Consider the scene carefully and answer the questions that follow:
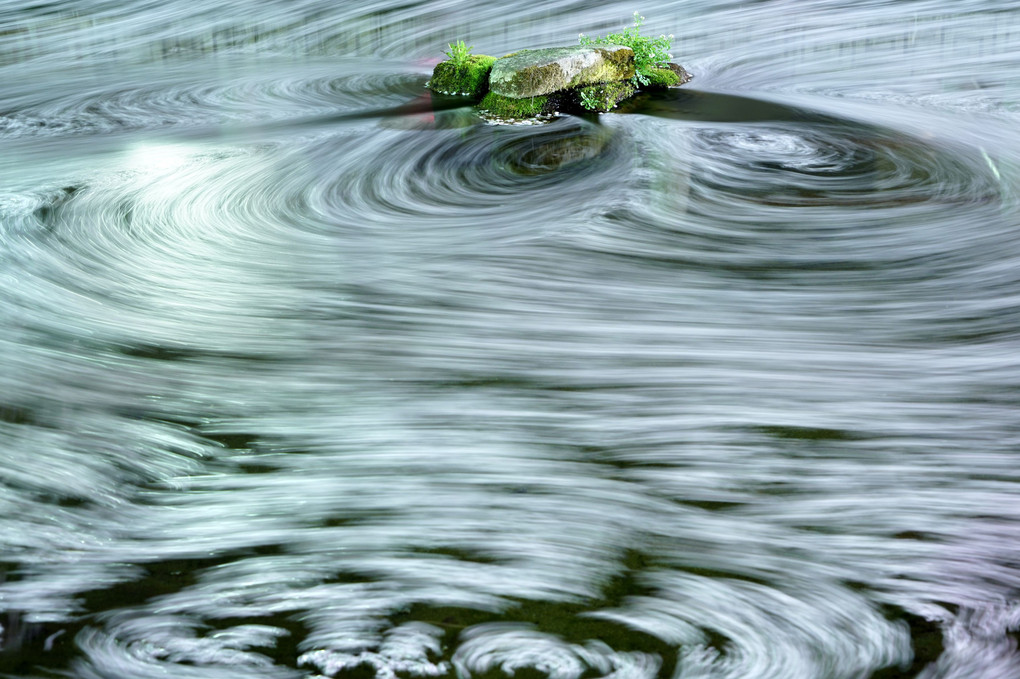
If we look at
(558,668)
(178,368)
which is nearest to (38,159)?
(178,368)

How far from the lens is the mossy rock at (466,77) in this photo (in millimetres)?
7633

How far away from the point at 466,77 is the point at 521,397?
5.07 m

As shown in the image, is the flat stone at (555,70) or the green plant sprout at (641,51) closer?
the flat stone at (555,70)

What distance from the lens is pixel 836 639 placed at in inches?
88.2

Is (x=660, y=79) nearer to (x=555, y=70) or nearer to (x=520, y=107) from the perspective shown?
(x=555, y=70)

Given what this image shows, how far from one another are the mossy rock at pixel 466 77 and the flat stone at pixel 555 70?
9.3 inches

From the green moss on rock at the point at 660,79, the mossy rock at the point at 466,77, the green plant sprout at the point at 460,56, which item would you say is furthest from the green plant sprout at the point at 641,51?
the green plant sprout at the point at 460,56

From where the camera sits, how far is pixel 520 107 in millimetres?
6973

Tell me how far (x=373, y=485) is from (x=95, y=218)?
10.9 feet

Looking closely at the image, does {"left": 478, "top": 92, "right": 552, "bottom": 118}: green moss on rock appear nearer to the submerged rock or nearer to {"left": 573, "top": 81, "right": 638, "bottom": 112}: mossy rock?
the submerged rock

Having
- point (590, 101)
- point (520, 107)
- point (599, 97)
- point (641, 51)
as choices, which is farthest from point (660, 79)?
point (520, 107)

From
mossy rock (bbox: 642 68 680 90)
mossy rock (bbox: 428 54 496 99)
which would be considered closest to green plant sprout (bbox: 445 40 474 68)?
mossy rock (bbox: 428 54 496 99)

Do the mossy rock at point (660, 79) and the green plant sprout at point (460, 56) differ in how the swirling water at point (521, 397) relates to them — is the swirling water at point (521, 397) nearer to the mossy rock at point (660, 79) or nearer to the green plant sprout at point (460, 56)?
the mossy rock at point (660, 79)

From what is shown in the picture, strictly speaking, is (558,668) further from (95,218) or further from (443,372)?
(95,218)
